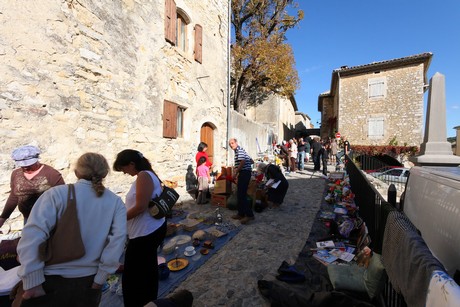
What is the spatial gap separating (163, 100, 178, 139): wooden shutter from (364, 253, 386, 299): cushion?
215 inches

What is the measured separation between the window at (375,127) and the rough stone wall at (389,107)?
0.22 m

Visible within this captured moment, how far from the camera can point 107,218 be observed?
A: 1.52 metres

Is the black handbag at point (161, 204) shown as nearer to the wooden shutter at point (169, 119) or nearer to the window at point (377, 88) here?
the wooden shutter at point (169, 119)

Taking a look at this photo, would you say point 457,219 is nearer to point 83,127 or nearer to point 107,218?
point 107,218

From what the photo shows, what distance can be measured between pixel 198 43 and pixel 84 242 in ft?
25.1

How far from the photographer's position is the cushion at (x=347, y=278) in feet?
7.73

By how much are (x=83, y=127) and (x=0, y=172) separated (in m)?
1.43

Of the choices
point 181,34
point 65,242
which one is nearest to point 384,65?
point 181,34

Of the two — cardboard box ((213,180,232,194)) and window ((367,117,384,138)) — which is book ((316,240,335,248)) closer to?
cardboard box ((213,180,232,194))

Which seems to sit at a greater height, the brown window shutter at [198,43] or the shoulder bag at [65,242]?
the brown window shutter at [198,43]

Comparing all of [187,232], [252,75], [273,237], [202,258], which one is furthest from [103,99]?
[252,75]

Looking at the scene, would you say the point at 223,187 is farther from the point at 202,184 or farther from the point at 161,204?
the point at 161,204

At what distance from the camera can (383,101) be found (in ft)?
59.4

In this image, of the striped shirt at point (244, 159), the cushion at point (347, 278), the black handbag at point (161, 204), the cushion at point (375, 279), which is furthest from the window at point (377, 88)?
the black handbag at point (161, 204)
